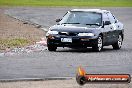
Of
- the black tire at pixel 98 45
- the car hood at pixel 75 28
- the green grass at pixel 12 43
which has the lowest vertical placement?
the green grass at pixel 12 43

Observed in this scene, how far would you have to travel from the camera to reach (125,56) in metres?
19.9

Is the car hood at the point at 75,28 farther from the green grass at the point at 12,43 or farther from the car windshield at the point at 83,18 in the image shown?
the green grass at the point at 12,43

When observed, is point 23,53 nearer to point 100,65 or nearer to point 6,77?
point 100,65

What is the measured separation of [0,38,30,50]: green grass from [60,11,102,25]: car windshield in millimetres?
1744

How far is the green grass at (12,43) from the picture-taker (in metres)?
22.6

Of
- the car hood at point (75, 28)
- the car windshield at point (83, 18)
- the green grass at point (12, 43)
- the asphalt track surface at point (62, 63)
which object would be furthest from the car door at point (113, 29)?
the green grass at point (12, 43)

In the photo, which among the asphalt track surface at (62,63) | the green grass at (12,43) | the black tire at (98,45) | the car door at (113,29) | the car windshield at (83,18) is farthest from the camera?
the car door at (113,29)

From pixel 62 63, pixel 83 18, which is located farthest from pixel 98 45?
pixel 62 63

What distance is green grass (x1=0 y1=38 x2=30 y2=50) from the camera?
2258 cm

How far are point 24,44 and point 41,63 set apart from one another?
21.4 ft

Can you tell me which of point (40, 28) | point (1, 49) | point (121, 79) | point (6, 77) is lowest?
point (40, 28)

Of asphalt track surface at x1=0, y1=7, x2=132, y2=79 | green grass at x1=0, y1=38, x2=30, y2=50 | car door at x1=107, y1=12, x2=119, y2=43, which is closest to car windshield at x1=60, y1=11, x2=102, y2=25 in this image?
car door at x1=107, y1=12, x2=119, y2=43

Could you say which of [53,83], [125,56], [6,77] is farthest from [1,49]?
[53,83]

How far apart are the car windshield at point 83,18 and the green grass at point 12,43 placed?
174 centimetres
